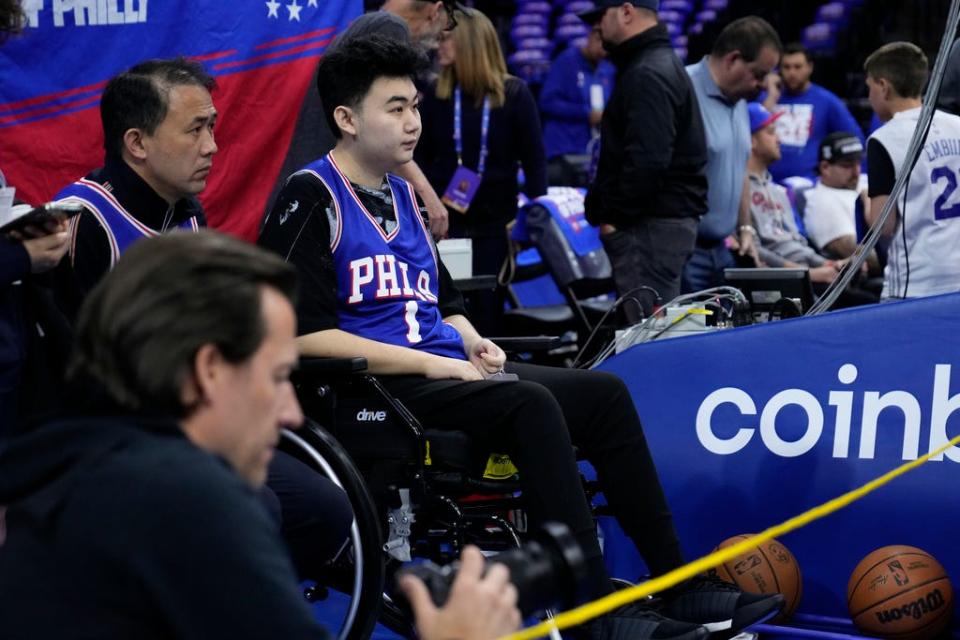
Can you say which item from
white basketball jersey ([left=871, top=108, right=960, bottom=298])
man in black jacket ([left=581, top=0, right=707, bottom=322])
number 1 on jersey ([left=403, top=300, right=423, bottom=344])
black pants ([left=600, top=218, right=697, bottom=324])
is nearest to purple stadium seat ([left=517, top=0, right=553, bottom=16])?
man in black jacket ([left=581, top=0, right=707, bottom=322])

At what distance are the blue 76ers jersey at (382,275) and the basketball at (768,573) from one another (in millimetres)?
947

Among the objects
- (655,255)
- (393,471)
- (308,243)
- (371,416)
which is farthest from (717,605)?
(655,255)

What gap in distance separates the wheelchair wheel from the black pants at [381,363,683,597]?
0.31m

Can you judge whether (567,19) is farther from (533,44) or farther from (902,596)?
(902,596)

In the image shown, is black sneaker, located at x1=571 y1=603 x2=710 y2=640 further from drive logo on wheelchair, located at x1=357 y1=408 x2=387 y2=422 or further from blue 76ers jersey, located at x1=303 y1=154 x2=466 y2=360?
blue 76ers jersey, located at x1=303 y1=154 x2=466 y2=360

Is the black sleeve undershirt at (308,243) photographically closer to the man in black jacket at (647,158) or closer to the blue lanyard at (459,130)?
the man in black jacket at (647,158)

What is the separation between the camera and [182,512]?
5.04 feet

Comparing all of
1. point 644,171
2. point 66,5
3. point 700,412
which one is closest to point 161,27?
point 66,5

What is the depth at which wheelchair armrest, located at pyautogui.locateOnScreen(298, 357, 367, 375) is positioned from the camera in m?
3.37

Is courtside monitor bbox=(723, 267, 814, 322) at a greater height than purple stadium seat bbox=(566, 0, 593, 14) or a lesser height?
lesser

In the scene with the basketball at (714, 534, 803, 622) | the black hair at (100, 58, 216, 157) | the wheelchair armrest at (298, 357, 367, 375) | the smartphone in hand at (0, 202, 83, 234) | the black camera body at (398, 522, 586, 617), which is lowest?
the basketball at (714, 534, 803, 622)

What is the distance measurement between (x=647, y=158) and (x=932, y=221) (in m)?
1.16

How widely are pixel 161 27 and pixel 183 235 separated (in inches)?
135

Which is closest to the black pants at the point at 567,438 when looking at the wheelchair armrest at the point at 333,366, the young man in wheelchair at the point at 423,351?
the young man in wheelchair at the point at 423,351
